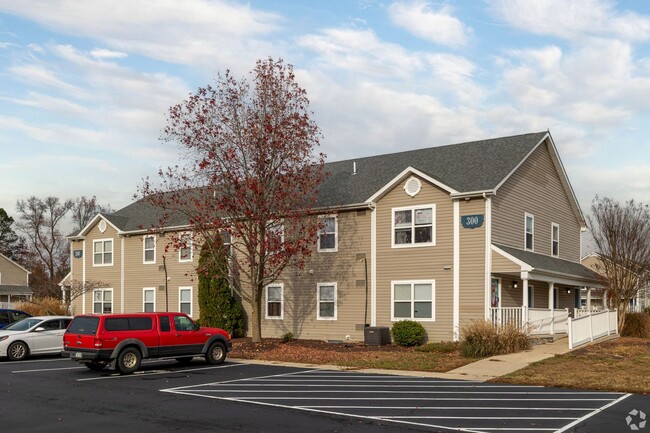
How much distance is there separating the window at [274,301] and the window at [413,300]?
6.10m

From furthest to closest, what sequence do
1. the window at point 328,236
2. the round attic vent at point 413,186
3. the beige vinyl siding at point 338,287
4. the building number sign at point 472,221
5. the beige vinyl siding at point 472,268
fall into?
1. the window at point 328,236
2. the beige vinyl siding at point 338,287
3. the round attic vent at point 413,186
4. the building number sign at point 472,221
5. the beige vinyl siding at point 472,268

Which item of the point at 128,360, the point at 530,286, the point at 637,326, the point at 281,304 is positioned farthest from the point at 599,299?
the point at 128,360

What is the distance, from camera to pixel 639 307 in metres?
47.3

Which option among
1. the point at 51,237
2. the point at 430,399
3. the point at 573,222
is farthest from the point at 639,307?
the point at 51,237

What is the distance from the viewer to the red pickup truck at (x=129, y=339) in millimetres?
19047

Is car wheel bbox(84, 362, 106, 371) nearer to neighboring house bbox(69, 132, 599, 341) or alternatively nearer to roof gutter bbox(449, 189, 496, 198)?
neighboring house bbox(69, 132, 599, 341)

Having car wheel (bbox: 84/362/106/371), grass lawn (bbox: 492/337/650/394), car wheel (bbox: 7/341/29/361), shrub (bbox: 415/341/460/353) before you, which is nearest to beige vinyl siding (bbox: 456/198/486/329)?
shrub (bbox: 415/341/460/353)

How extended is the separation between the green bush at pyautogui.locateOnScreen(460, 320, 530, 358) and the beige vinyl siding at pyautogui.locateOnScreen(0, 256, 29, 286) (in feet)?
204

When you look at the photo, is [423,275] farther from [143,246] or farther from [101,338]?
[143,246]

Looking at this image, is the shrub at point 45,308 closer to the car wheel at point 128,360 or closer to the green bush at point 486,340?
the car wheel at point 128,360

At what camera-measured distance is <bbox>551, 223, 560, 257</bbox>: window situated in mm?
32469

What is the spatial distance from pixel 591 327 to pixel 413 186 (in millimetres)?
8522

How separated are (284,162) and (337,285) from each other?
6.31 metres

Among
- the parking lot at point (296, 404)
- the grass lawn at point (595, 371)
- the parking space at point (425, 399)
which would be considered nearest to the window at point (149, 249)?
the parking lot at point (296, 404)
